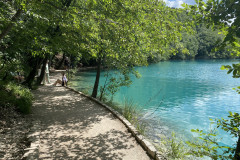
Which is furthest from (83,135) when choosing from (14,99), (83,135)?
(14,99)

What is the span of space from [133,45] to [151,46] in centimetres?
75

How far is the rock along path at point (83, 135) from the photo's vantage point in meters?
4.24

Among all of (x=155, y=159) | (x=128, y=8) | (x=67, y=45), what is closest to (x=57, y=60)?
(x=67, y=45)

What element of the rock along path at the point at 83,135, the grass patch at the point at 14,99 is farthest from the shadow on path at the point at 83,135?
the grass patch at the point at 14,99

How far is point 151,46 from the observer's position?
230 inches

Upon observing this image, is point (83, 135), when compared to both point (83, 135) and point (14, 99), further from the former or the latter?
point (14, 99)

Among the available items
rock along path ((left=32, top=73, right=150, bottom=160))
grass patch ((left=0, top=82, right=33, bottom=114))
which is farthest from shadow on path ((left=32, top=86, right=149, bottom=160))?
grass patch ((left=0, top=82, right=33, bottom=114))

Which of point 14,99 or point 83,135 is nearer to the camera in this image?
point 83,135

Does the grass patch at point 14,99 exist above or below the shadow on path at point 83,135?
above

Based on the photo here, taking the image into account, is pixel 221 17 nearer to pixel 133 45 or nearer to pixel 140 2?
pixel 133 45

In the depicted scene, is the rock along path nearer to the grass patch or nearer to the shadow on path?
the shadow on path

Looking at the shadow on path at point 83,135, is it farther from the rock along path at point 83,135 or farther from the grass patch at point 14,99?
the grass patch at point 14,99

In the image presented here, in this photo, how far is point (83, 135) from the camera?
528 cm

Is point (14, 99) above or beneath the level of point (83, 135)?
above
